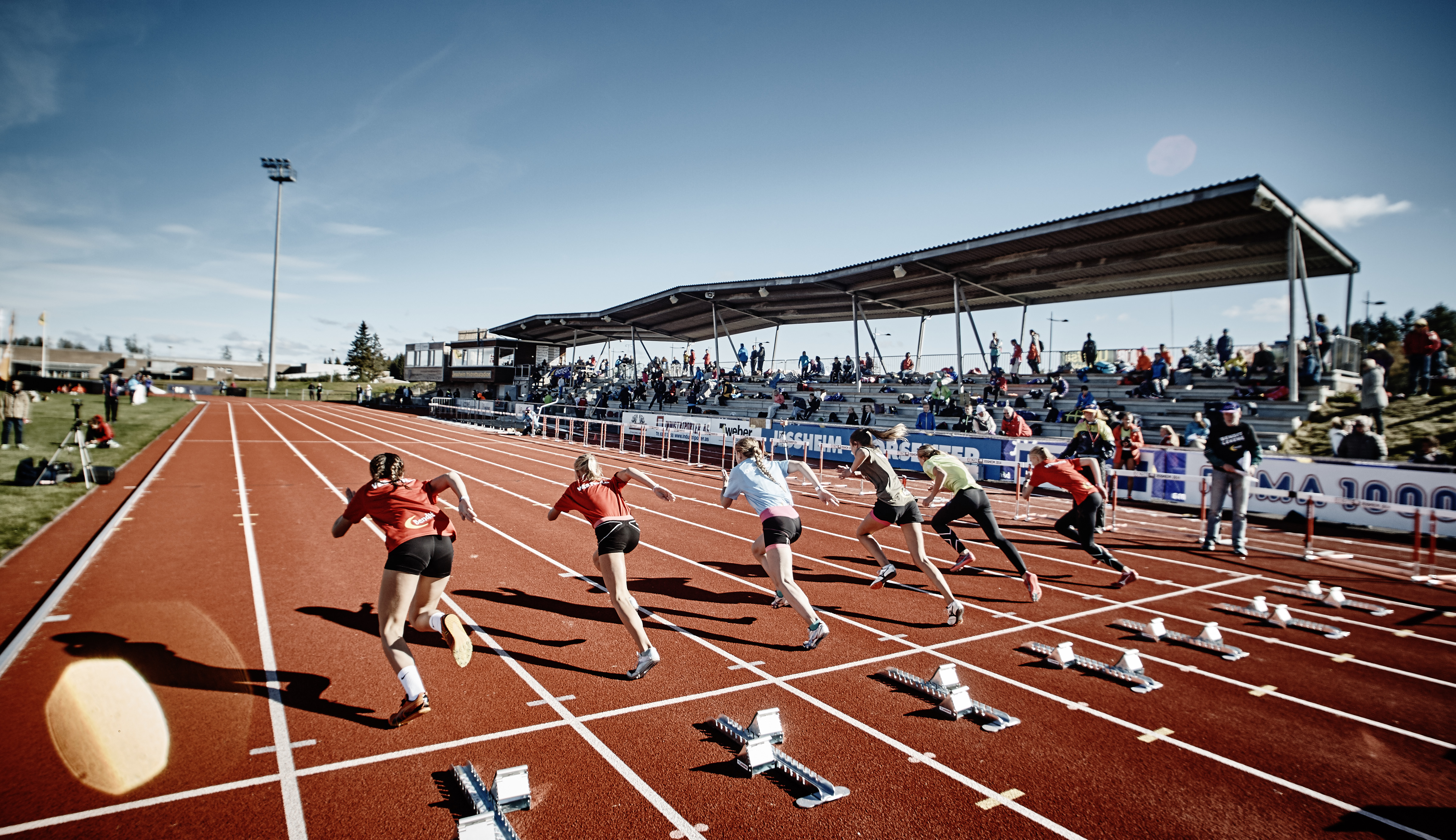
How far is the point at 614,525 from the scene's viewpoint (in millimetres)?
5445

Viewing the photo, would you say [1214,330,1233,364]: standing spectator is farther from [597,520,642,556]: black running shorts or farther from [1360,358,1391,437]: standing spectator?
[597,520,642,556]: black running shorts

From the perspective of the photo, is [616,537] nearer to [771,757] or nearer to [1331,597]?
[771,757]

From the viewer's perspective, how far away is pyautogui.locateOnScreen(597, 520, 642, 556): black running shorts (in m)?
5.35

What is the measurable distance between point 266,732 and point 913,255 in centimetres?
2387

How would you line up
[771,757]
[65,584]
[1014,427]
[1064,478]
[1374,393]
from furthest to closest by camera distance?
[1014,427] → [1374,393] → [1064,478] → [65,584] → [771,757]

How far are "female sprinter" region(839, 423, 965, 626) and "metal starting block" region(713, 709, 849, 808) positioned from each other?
2880 mm

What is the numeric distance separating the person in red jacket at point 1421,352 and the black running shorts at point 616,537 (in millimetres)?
22374

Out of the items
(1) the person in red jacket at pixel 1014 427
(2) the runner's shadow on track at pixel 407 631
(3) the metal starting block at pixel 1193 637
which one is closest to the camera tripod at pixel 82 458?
(2) the runner's shadow on track at pixel 407 631

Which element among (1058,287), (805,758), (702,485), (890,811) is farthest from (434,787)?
(1058,287)

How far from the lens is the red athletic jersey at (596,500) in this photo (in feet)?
17.9

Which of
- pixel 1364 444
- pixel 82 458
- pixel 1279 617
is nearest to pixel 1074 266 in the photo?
pixel 1364 444

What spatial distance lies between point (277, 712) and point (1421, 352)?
25773 millimetres

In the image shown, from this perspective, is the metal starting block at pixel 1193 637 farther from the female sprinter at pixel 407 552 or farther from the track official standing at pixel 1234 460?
the female sprinter at pixel 407 552

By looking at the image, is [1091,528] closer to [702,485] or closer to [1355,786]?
[1355,786]
